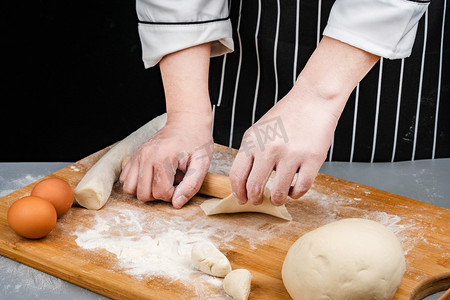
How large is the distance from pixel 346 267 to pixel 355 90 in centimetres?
87

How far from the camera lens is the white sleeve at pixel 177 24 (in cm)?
161

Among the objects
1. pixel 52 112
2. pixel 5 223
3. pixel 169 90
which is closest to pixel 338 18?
pixel 169 90

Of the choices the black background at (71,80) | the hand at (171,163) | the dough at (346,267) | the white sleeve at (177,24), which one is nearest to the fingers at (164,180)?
the hand at (171,163)

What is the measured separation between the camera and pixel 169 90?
165 cm

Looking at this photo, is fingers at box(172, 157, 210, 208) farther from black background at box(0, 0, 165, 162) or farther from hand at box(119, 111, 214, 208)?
black background at box(0, 0, 165, 162)

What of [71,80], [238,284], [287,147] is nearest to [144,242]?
[238,284]

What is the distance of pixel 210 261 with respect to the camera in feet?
3.98

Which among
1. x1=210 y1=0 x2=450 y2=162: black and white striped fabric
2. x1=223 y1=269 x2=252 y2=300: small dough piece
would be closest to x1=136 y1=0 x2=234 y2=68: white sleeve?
x1=210 y1=0 x2=450 y2=162: black and white striped fabric

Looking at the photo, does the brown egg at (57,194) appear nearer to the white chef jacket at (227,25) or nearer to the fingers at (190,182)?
the fingers at (190,182)

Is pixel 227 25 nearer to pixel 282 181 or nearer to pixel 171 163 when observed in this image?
pixel 171 163

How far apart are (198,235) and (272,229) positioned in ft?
0.63

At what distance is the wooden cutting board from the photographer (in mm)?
1210

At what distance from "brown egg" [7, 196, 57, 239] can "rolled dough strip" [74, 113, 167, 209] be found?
16 cm

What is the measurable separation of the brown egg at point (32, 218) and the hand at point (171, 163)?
283 millimetres
